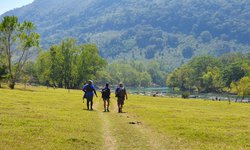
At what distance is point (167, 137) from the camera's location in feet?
85.3

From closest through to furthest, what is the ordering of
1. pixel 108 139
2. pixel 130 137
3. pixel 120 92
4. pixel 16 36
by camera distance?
pixel 108 139, pixel 130 137, pixel 120 92, pixel 16 36

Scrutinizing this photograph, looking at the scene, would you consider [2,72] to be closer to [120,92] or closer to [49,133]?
[120,92]

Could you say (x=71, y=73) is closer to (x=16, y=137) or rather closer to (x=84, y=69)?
(x=84, y=69)

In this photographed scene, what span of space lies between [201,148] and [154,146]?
2.74 metres

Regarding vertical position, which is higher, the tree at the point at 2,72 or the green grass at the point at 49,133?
the tree at the point at 2,72

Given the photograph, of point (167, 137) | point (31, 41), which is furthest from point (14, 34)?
point (167, 137)

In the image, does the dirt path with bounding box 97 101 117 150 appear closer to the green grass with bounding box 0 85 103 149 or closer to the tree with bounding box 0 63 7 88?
the green grass with bounding box 0 85 103 149

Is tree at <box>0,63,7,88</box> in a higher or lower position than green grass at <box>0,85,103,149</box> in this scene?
higher

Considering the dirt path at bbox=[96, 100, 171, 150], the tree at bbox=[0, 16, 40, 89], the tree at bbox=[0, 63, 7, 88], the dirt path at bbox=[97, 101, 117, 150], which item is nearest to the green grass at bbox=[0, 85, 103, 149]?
the dirt path at bbox=[97, 101, 117, 150]

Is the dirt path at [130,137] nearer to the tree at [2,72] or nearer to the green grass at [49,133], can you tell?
the green grass at [49,133]

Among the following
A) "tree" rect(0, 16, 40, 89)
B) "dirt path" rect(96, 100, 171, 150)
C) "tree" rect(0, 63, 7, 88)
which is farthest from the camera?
"tree" rect(0, 63, 7, 88)

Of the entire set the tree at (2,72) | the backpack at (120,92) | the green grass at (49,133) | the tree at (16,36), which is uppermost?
the tree at (16,36)

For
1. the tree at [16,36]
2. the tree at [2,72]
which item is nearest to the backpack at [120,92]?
the tree at [16,36]

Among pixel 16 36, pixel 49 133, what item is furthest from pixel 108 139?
pixel 16 36
